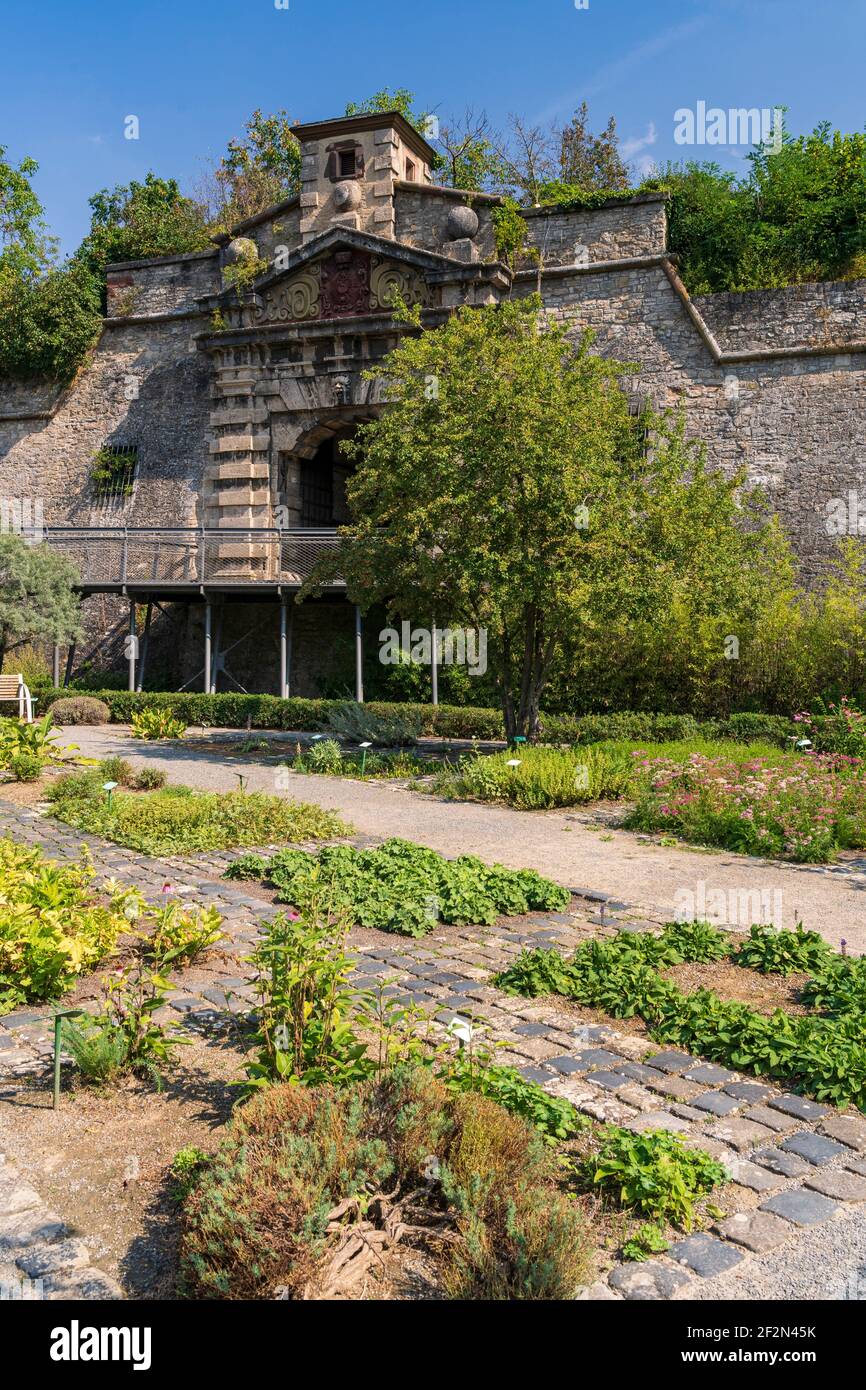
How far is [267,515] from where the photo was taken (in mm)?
24062

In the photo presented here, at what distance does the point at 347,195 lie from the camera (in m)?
23.3

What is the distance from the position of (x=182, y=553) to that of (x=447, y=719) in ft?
25.8

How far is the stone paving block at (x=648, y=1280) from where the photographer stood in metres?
2.97

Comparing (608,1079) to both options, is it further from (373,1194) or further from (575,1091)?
(373,1194)

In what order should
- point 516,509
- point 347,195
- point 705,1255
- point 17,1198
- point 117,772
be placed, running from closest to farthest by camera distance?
1. point 705,1255
2. point 17,1198
3. point 117,772
4. point 516,509
5. point 347,195

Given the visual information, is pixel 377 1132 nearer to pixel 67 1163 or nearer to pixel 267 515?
pixel 67 1163

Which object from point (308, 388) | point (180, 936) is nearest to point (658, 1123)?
point (180, 936)

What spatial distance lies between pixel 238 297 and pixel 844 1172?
23.6 m

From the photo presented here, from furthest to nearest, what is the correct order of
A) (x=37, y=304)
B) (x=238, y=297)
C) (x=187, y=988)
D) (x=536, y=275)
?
(x=37, y=304) → (x=238, y=297) → (x=536, y=275) → (x=187, y=988)

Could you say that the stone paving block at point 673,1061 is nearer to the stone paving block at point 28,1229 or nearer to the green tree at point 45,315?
the stone paving block at point 28,1229

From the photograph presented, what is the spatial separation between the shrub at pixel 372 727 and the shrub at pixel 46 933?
9627 millimetres

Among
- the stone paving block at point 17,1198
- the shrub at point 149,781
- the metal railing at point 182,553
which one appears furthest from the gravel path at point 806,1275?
the metal railing at point 182,553

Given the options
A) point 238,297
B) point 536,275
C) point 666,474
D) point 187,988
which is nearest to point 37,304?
point 238,297

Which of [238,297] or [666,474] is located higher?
[238,297]
